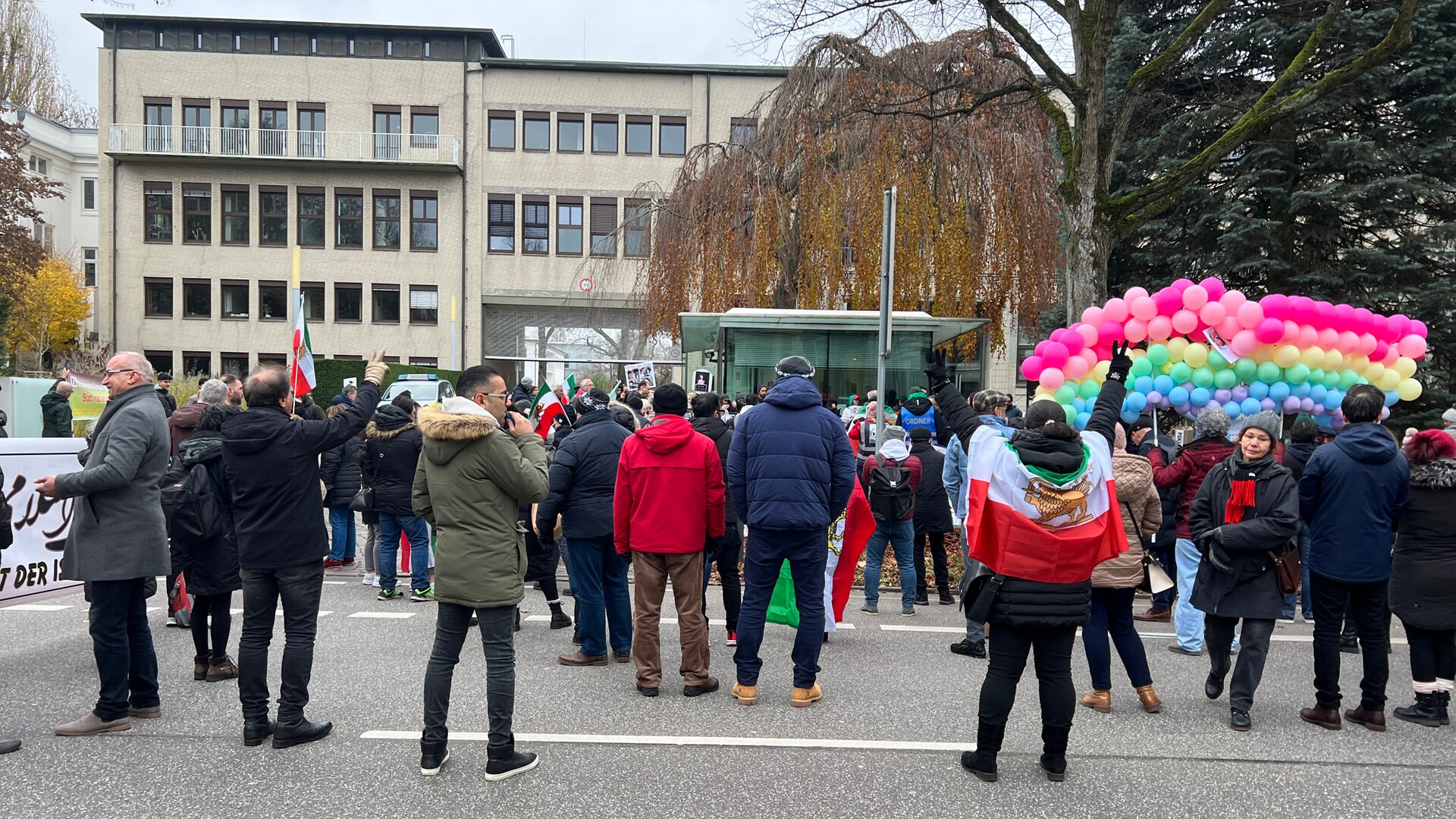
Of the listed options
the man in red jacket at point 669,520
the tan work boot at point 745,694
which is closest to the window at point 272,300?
the man in red jacket at point 669,520

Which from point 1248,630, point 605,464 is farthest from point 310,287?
point 1248,630

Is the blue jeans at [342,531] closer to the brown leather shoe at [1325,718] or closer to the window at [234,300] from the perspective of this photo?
the brown leather shoe at [1325,718]

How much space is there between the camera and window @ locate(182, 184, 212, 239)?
36844mm

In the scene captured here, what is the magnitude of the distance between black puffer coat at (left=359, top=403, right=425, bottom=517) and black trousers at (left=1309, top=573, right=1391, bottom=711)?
664 centimetres

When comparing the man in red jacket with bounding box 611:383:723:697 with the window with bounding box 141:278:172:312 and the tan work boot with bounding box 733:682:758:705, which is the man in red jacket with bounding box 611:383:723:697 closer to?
the tan work boot with bounding box 733:682:758:705

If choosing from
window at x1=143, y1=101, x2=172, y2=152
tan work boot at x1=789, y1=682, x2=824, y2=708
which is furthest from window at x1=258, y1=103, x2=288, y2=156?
tan work boot at x1=789, y1=682, x2=824, y2=708

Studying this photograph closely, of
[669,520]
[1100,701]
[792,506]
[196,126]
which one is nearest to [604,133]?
[196,126]

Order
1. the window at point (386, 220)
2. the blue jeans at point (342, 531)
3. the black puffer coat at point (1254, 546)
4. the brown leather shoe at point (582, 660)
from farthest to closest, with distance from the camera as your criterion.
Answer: the window at point (386, 220) → the blue jeans at point (342, 531) → the brown leather shoe at point (582, 660) → the black puffer coat at point (1254, 546)

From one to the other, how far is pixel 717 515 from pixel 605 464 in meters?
0.97

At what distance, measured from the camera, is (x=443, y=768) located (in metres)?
4.58

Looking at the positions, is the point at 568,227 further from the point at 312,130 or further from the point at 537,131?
the point at 312,130

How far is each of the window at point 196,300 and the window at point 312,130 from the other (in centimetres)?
621

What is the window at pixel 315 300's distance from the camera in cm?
3712

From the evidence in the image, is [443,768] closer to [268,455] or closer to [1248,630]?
[268,455]
